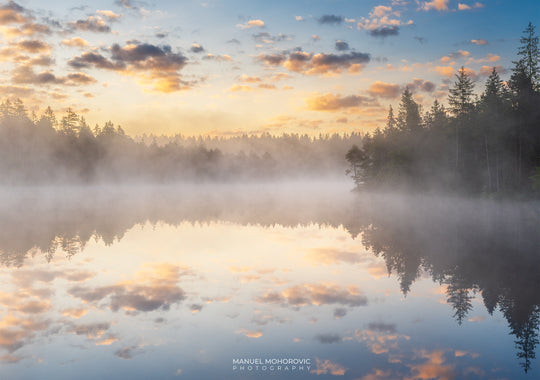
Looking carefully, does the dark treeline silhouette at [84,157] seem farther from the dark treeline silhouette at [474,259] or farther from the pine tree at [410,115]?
the dark treeline silhouette at [474,259]

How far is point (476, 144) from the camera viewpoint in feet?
222

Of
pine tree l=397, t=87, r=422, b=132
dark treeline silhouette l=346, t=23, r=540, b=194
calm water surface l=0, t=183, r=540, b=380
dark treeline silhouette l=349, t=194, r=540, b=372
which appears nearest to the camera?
calm water surface l=0, t=183, r=540, b=380

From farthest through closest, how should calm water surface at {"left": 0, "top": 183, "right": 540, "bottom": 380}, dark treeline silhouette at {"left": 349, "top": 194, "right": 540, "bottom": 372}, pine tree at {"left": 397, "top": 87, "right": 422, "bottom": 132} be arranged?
pine tree at {"left": 397, "top": 87, "right": 422, "bottom": 132} → dark treeline silhouette at {"left": 349, "top": 194, "right": 540, "bottom": 372} → calm water surface at {"left": 0, "top": 183, "right": 540, "bottom": 380}

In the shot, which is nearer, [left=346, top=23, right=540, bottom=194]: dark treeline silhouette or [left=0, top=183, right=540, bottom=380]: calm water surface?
[left=0, top=183, right=540, bottom=380]: calm water surface

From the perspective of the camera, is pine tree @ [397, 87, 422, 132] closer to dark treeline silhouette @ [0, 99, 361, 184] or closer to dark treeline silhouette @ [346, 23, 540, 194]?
dark treeline silhouette @ [346, 23, 540, 194]

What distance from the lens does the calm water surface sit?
9.45 metres

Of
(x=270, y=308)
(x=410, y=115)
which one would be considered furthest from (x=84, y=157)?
(x=270, y=308)

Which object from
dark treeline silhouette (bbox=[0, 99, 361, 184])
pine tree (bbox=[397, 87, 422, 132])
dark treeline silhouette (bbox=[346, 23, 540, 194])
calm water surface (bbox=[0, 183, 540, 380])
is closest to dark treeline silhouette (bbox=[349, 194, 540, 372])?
calm water surface (bbox=[0, 183, 540, 380])

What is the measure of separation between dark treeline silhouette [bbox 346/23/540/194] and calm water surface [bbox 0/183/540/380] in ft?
122

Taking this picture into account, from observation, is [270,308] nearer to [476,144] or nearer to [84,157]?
[476,144]

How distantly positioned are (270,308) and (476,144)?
6750 cm

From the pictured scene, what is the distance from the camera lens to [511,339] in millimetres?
10875

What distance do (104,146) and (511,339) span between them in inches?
5325

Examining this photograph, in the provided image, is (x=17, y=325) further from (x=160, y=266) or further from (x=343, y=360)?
(x=343, y=360)
